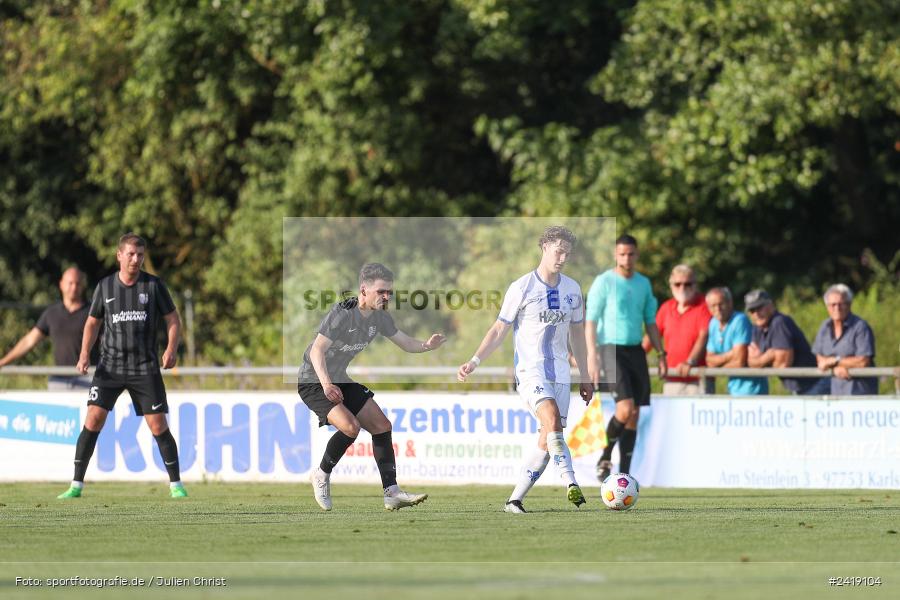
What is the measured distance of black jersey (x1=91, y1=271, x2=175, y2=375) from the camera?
44.2 ft

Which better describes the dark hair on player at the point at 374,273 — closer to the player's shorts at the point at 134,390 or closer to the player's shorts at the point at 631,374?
the player's shorts at the point at 134,390

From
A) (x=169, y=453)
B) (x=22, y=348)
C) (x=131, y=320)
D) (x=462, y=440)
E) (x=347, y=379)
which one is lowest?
(x=462, y=440)

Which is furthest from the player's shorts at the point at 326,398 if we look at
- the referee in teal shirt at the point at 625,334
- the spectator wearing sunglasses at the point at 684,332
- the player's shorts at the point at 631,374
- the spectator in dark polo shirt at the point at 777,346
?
the spectator in dark polo shirt at the point at 777,346

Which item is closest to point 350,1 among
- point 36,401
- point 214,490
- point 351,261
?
point 351,261

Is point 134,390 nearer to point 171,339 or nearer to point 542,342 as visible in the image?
point 171,339

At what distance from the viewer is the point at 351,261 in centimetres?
2538

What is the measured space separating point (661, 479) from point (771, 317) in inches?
81.4

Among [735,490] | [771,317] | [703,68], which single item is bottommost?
[735,490]

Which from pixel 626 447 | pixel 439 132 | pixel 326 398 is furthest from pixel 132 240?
pixel 439 132

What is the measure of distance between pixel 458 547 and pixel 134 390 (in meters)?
5.41

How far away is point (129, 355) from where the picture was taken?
44.4ft

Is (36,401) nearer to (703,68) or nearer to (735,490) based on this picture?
(735,490)

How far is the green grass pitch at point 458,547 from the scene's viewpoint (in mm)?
7090

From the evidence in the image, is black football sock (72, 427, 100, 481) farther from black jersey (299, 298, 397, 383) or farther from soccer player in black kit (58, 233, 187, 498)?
black jersey (299, 298, 397, 383)
